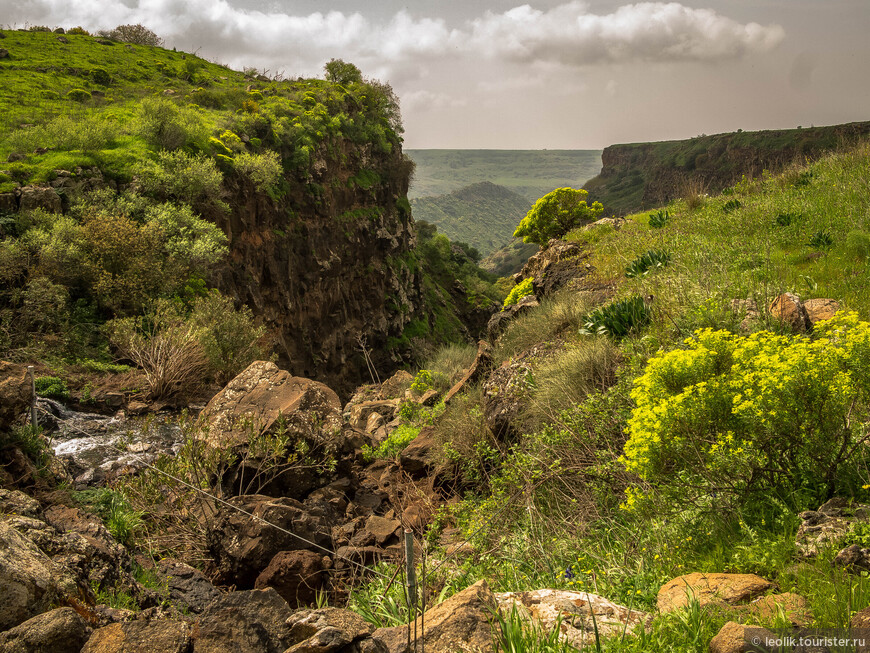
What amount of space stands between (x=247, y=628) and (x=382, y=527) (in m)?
3.13

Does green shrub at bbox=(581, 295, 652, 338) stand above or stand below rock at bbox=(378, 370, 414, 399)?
above

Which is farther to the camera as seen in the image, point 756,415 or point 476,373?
point 476,373

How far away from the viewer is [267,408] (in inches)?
274

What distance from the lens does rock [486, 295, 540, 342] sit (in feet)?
34.4

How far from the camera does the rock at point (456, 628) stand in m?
2.30

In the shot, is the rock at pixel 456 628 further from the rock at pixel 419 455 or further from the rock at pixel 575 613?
the rock at pixel 419 455

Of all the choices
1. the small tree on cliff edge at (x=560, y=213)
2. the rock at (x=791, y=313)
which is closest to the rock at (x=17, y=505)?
the rock at (x=791, y=313)

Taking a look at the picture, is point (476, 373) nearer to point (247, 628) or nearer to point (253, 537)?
point (253, 537)

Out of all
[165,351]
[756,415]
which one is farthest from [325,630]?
[165,351]

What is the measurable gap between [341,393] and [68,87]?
76.7ft

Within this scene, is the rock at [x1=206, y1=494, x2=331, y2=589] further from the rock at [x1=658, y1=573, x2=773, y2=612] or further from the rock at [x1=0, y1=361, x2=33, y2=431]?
the rock at [x1=658, y1=573, x2=773, y2=612]

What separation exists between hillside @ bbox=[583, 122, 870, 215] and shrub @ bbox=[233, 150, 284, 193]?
15289 mm

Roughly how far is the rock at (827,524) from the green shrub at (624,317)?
10.5 feet

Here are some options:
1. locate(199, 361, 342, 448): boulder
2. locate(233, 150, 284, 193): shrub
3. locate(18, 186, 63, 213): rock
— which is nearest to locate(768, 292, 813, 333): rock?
locate(199, 361, 342, 448): boulder
